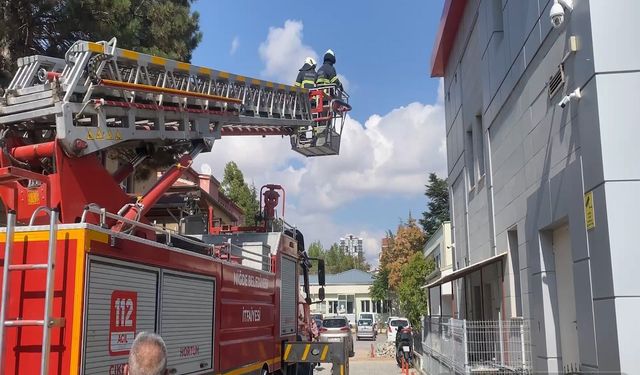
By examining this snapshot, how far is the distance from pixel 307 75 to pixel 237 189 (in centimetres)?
3268

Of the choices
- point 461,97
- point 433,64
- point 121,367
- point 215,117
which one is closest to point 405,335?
point 461,97

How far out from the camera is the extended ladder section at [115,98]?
651cm

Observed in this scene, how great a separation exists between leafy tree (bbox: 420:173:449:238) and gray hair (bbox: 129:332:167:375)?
66.0m

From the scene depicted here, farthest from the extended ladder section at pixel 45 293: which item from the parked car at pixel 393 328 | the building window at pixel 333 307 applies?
the building window at pixel 333 307

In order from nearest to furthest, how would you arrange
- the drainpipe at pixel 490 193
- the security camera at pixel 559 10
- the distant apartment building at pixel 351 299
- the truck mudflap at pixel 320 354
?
the security camera at pixel 559 10, the truck mudflap at pixel 320 354, the drainpipe at pixel 490 193, the distant apartment building at pixel 351 299

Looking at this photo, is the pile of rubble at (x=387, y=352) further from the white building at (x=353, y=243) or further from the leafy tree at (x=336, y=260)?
the white building at (x=353, y=243)

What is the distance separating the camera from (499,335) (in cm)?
1119

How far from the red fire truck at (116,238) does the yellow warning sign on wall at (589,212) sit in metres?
4.47

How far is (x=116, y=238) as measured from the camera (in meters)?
5.44

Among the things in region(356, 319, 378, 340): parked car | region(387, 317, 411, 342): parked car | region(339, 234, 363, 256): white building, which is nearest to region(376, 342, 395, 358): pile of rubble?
region(387, 317, 411, 342): parked car

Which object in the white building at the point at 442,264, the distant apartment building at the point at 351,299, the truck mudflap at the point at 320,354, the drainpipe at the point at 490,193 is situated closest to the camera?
the truck mudflap at the point at 320,354

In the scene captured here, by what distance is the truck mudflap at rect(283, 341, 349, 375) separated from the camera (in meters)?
10.1

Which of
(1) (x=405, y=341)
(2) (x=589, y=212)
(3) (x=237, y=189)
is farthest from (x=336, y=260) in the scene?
(2) (x=589, y=212)

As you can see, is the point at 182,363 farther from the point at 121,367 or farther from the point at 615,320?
the point at 615,320
